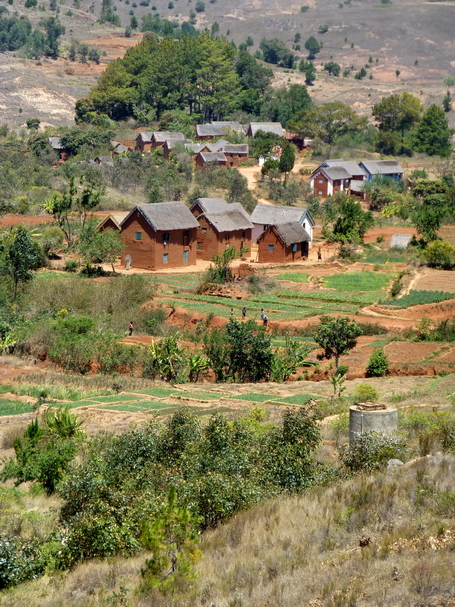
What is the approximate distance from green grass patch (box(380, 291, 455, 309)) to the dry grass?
26975 millimetres

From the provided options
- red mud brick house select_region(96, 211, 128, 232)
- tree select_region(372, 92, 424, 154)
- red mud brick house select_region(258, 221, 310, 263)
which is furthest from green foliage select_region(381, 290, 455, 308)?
tree select_region(372, 92, 424, 154)

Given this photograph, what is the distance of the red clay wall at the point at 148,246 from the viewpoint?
50250mm

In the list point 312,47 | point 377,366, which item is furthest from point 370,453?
point 312,47

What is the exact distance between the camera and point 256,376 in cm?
3152

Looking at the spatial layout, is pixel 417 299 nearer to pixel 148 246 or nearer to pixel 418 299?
pixel 418 299

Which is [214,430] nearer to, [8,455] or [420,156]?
[8,455]

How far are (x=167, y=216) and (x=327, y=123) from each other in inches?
2064

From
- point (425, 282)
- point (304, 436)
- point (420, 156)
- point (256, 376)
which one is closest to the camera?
point (304, 436)

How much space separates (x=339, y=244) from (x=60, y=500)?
45.0 metres

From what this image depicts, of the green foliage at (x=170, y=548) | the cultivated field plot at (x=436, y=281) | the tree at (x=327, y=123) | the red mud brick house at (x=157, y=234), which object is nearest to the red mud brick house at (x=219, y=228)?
the red mud brick house at (x=157, y=234)

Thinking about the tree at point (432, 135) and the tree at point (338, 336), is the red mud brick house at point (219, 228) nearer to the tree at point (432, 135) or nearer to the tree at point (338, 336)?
the tree at point (338, 336)

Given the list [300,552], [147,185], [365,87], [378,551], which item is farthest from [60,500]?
[365,87]

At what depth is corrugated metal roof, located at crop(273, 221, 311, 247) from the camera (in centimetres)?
5378

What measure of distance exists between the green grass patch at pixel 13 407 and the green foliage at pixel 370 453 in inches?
457
